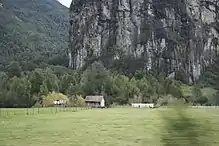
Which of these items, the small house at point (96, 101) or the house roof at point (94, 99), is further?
the house roof at point (94, 99)

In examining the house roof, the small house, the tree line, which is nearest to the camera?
the tree line

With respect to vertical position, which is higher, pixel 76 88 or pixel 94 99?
pixel 76 88

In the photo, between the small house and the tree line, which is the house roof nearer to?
the small house

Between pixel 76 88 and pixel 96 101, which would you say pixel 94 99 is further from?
pixel 76 88

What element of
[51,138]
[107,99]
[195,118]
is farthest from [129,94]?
[195,118]

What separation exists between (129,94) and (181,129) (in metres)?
123

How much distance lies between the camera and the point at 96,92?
127m

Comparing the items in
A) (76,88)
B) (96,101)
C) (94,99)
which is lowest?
(96,101)

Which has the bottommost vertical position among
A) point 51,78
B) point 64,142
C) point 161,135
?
point 64,142

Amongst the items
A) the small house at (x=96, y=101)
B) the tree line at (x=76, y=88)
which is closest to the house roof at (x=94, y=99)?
the small house at (x=96, y=101)

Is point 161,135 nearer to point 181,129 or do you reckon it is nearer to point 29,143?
point 181,129

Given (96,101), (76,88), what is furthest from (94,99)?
(76,88)

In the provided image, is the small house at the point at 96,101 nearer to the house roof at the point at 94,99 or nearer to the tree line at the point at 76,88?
the house roof at the point at 94,99

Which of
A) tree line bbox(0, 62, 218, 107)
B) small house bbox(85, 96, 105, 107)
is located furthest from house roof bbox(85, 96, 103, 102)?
tree line bbox(0, 62, 218, 107)
